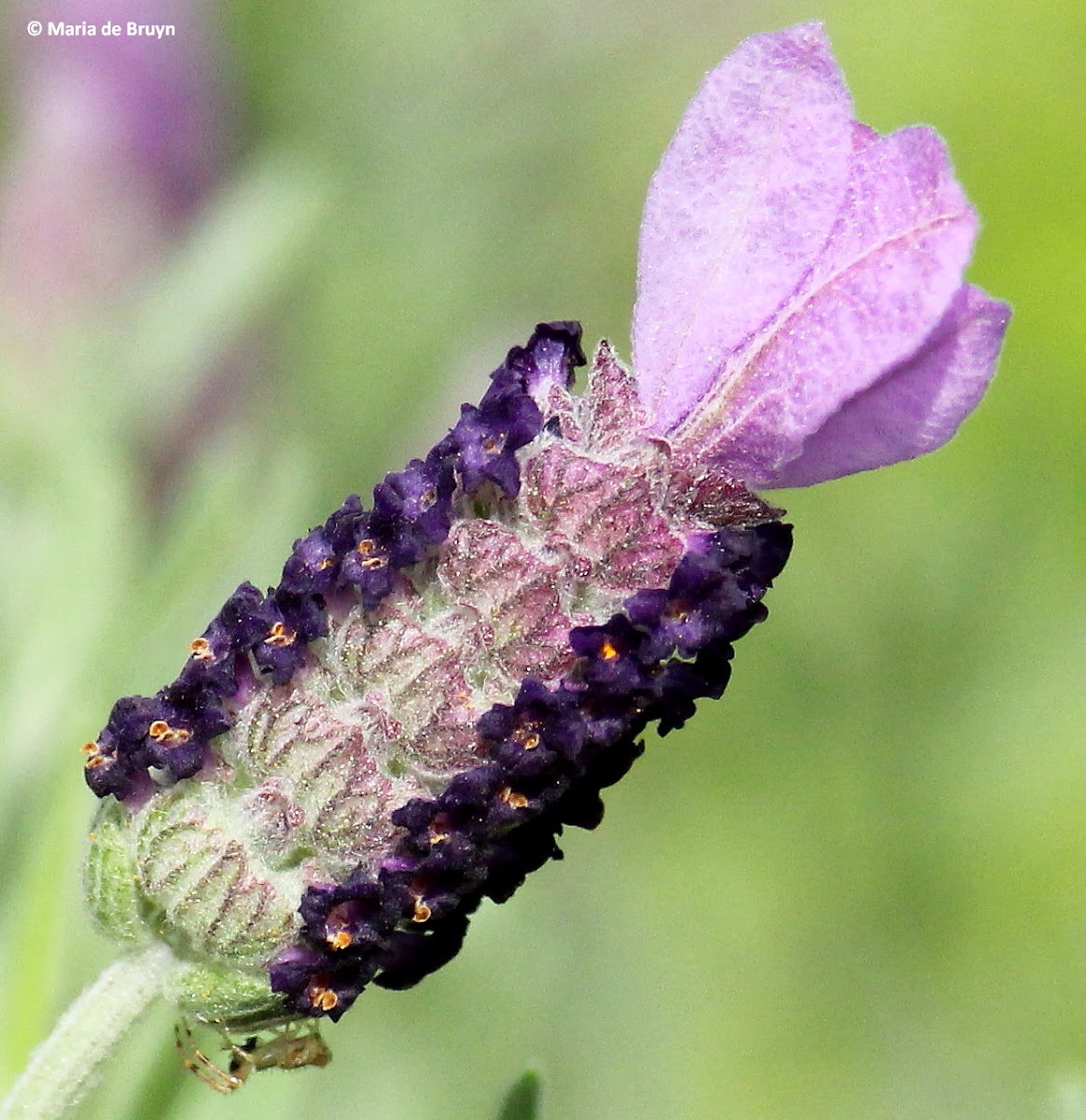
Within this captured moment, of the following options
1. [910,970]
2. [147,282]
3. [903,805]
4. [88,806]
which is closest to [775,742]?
[903,805]

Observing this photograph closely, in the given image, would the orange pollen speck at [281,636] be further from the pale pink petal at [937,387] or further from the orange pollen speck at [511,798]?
the pale pink petal at [937,387]

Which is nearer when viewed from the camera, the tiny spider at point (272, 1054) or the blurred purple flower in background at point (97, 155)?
the tiny spider at point (272, 1054)

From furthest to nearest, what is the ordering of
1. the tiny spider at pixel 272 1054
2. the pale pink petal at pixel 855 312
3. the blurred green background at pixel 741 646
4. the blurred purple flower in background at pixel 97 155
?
1. the blurred purple flower in background at pixel 97 155
2. the blurred green background at pixel 741 646
3. the tiny spider at pixel 272 1054
4. the pale pink petal at pixel 855 312

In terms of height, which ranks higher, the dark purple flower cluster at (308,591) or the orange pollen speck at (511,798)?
the dark purple flower cluster at (308,591)

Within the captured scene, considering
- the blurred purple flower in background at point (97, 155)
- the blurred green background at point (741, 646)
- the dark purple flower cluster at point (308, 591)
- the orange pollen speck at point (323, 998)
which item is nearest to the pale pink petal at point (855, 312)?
the dark purple flower cluster at point (308, 591)

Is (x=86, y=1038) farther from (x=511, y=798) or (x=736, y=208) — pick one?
(x=736, y=208)

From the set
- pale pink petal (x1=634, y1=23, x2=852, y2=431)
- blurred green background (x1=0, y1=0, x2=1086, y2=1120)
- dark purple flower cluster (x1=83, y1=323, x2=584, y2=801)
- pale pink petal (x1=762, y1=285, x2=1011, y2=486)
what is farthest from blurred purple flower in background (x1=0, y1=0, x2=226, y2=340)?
pale pink petal (x1=762, y1=285, x2=1011, y2=486)
